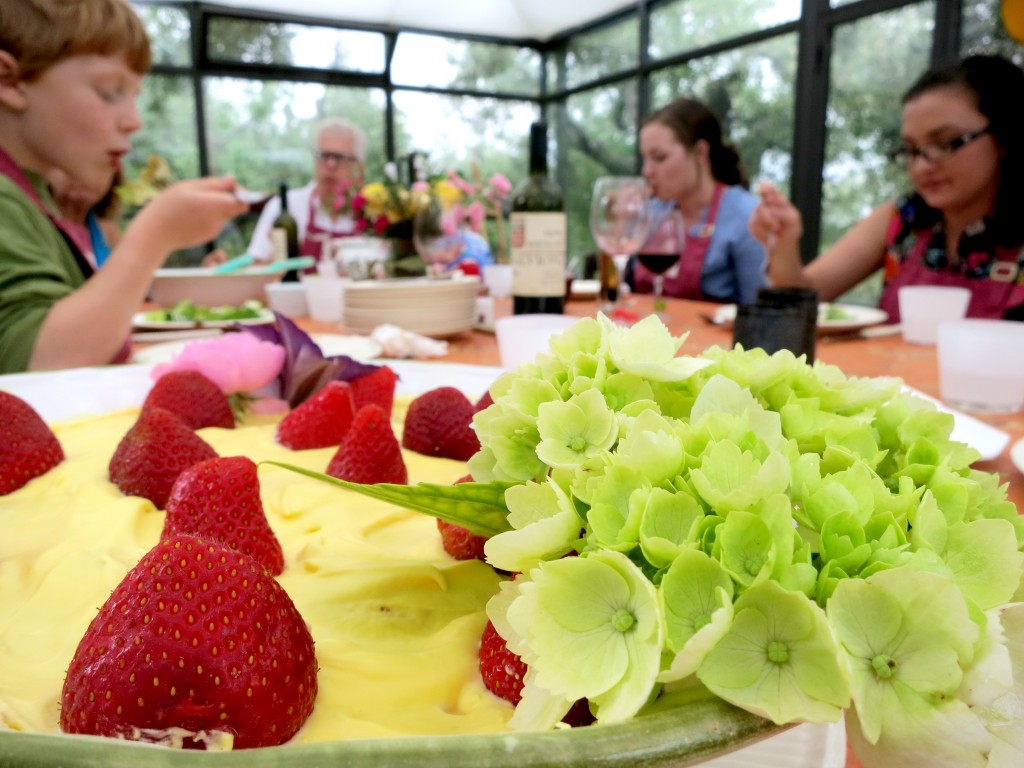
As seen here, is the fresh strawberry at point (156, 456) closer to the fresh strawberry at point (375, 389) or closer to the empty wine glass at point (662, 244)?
the fresh strawberry at point (375, 389)

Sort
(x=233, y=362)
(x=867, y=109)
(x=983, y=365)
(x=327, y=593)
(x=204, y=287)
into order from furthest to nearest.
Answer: (x=867, y=109)
(x=204, y=287)
(x=983, y=365)
(x=233, y=362)
(x=327, y=593)

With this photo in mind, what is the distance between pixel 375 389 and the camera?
2.80ft

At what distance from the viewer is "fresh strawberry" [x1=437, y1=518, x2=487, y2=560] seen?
0.46 metres

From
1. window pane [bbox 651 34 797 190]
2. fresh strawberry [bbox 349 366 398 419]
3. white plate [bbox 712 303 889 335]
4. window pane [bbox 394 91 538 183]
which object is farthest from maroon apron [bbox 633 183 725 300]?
window pane [bbox 394 91 538 183]

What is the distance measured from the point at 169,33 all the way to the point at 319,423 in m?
→ 6.34

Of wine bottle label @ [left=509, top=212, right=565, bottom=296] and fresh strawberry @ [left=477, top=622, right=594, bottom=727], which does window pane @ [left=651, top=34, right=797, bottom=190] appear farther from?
fresh strawberry @ [left=477, top=622, right=594, bottom=727]

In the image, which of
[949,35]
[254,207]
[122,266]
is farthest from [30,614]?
[254,207]

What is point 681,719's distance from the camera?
8.1 inches

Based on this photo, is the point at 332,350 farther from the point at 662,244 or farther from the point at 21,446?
the point at 662,244

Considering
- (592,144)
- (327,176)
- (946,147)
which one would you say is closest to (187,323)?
(946,147)

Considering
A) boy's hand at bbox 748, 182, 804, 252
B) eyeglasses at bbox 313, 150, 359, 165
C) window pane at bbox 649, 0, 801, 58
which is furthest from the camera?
window pane at bbox 649, 0, 801, 58

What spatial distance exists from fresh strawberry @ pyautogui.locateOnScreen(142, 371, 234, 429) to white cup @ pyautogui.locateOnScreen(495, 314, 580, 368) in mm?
398

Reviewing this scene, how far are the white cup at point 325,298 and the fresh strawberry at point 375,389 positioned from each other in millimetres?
950

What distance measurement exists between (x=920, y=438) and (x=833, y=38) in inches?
187
